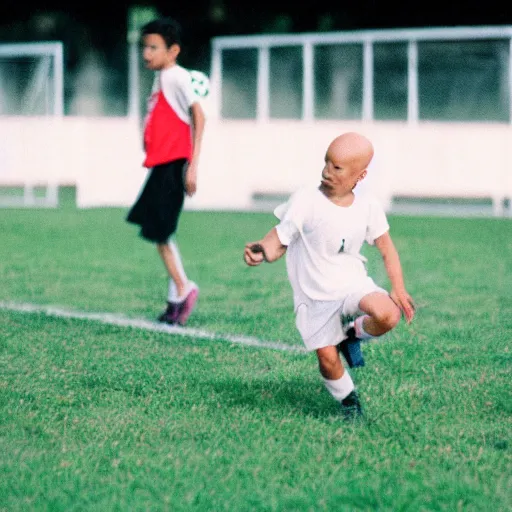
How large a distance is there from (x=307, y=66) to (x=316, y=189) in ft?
43.9

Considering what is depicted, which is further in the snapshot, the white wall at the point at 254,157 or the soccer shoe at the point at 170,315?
the white wall at the point at 254,157

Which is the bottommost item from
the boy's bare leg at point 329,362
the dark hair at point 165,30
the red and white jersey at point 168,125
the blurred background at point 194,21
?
the boy's bare leg at point 329,362

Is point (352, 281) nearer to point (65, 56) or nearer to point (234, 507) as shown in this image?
point (234, 507)

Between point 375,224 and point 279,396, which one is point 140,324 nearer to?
point 279,396

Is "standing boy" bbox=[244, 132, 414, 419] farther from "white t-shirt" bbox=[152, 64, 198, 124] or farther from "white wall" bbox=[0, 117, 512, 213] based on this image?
"white wall" bbox=[0, 117, 512, 213]

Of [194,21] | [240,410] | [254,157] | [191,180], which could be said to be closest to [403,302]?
[240,410]

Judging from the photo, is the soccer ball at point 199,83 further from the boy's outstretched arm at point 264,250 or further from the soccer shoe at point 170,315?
the boy's outstretched arm at point 264,250

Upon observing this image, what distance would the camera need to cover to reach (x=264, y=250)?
4336 mm

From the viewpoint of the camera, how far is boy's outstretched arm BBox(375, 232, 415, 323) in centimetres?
443

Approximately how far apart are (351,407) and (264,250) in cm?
72

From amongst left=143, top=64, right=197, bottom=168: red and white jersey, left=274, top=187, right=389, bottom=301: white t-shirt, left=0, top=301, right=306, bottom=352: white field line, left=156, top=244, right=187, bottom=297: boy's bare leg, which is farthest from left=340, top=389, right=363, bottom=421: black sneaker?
left=143, top=64, right=197, bottom=168: red and white jersey

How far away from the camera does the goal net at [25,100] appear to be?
694 inches

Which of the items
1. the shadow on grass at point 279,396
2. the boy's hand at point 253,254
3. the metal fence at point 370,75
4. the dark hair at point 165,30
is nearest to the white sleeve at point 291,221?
the boy's hand at point 253,254

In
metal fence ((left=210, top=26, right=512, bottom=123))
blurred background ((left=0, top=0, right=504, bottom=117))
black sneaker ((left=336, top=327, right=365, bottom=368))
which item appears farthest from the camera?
blurred background ((left=0, top=0, right=504, bottom=117))
